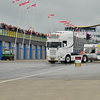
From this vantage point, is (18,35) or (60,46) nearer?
(60,46)

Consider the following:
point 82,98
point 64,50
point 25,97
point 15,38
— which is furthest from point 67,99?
point 15,38

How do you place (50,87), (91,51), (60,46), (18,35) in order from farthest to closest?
(18,35), (91,51), (60,46), (50,87)

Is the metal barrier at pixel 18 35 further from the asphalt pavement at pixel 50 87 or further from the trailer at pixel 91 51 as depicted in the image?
the asphalt pavement at pixel 50 87

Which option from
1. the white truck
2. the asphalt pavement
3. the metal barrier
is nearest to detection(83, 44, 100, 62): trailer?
the white truck

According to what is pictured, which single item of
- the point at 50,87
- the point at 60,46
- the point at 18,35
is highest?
the point at 18,35

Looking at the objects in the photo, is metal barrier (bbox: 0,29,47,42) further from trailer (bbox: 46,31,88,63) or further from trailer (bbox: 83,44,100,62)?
trailer (bbox: 46,31,88,63)

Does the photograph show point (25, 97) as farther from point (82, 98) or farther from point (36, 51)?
point (36, 51)

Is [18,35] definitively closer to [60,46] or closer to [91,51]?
[91,51]

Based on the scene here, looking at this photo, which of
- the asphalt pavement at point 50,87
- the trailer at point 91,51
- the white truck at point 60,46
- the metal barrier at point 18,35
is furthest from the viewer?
the metal barrier at point 18,35

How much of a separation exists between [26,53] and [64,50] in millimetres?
39976

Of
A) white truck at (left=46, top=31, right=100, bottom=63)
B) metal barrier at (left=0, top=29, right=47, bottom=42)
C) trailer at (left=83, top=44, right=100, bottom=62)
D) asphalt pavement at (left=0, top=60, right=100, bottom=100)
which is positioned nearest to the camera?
asphalt pavement at (left=0, top=60, right=100, bottom=100)

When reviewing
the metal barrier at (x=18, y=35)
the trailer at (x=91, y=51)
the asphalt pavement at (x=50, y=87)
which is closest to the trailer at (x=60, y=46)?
the trailer at (x=91, y=51)

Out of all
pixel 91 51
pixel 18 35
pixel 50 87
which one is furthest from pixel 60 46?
pixel 18 35

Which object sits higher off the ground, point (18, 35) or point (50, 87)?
point (18, 35)
